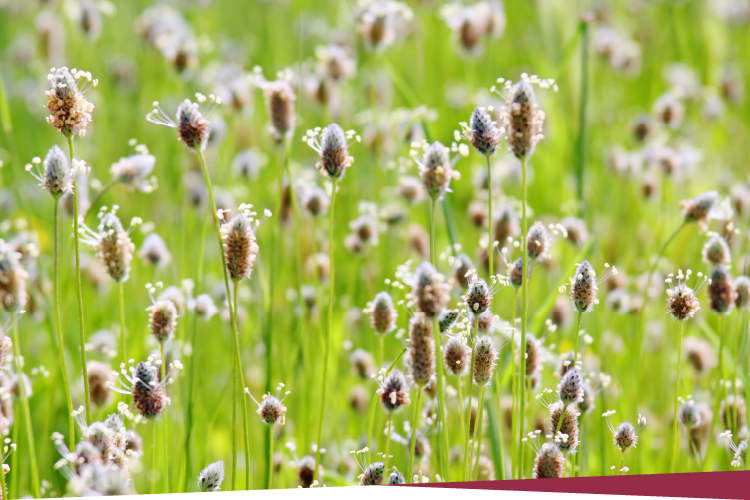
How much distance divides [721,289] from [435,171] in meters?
0.63

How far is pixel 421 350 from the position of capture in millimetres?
1031

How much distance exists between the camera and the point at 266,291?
5.59 feet

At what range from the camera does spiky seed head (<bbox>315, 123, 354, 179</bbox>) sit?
1.08 metres

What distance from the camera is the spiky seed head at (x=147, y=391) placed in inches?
40.8

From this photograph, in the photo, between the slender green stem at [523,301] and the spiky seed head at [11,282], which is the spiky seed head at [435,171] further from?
the spiky seed head at [11,282]

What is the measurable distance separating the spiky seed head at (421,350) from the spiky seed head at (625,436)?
40 centimetres

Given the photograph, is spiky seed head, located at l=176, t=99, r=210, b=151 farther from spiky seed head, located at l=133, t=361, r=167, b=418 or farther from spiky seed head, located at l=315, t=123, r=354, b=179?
spiky seed head, located at l=133, t=361, r=167, b=418

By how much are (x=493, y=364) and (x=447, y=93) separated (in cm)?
154

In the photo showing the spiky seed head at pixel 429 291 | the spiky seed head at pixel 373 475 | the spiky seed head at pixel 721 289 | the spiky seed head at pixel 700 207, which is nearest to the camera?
the spiky seed head at pixel 429 291

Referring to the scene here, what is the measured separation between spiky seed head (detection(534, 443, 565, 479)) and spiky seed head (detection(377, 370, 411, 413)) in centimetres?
25

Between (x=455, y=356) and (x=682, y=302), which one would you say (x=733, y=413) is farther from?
(x=455, y=356)

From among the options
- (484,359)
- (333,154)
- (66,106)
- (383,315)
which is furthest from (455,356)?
(66,106)

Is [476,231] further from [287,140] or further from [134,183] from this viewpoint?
[134,183]

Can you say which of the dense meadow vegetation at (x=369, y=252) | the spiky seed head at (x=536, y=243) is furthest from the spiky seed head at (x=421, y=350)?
the spiky seed head at (x=536, y=243)
